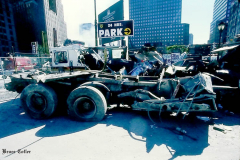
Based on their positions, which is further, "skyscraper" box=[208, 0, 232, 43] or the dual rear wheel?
"skyscraper" box=[208, 0, 232, 43]

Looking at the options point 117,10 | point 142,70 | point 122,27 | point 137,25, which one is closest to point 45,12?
point 117,10

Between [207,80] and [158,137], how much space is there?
1907mm

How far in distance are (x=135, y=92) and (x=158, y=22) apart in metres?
141

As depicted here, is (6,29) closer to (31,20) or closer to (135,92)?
(31,20)

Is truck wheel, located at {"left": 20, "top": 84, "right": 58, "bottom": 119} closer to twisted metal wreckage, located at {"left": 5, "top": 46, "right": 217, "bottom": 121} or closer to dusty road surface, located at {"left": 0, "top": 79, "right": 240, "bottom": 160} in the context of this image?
twisted metal wreckage, located at {"left": 5, "top": 46, "right": 217, "bottom": 121}

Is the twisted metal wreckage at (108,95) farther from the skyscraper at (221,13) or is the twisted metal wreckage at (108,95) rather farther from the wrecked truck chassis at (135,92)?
the skyscraper at (221,13)

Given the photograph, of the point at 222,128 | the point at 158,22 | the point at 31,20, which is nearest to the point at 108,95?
the point at 222,128

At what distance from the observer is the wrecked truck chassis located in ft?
10.3

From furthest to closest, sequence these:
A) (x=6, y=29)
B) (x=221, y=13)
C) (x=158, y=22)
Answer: (x=158, y=22) → (x=221, y=13) → (x=6, y=29)

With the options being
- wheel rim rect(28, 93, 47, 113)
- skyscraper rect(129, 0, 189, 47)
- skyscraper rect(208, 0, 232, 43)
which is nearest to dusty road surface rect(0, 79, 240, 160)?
wheel rim rect(28, 93, 47, 113)

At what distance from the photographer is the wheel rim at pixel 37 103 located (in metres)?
3.76

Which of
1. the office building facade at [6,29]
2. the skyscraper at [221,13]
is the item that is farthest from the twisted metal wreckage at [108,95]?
the skyscraper at [221,13]

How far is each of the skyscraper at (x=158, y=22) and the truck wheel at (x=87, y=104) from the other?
11381cm

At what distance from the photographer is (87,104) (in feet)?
12.1
